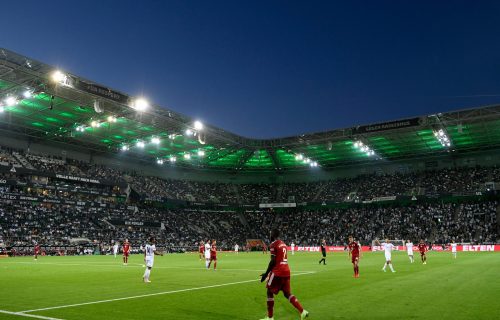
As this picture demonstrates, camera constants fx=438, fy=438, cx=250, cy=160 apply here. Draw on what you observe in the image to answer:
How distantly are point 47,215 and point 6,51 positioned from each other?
2881 centimetres

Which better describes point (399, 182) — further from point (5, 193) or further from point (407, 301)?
point (407, 301)

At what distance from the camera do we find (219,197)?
88.6m

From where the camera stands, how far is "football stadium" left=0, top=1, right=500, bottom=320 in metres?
25.7

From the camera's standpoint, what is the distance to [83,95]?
4575cm

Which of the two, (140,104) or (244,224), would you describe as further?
(244,224)

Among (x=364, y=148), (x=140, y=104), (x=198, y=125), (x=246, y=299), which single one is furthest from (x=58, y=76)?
(x=364, y=148)

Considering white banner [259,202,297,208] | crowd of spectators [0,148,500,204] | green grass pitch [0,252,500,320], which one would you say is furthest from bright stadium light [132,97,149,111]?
white banner [259,202,297,208]

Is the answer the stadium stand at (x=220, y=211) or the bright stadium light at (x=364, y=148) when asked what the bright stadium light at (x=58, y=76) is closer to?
the stadium stand at (x=220, y=211)

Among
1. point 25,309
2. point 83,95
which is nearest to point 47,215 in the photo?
point 83,95

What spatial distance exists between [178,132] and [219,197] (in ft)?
102

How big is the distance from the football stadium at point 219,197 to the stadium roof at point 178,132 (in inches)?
9.6

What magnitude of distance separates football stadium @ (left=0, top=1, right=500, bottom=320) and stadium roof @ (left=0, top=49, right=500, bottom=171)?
244 mm

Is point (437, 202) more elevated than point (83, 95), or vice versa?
point (83, 95)

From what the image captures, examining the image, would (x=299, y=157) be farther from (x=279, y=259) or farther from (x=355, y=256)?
(x=279, y=259)
